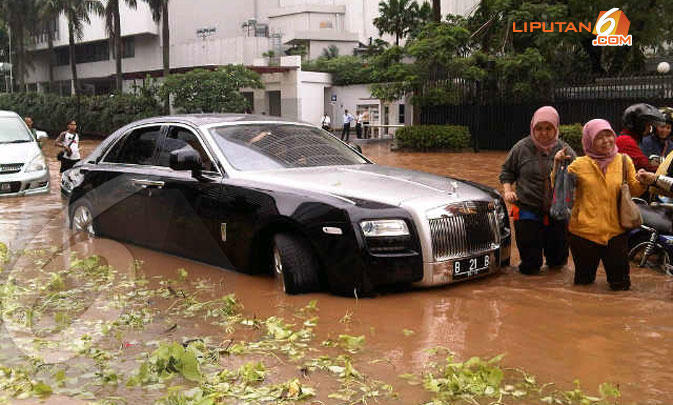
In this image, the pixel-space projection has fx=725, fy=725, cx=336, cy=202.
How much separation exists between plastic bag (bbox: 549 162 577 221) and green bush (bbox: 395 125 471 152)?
20213 mm

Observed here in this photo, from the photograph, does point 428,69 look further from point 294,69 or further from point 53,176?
point 294,69

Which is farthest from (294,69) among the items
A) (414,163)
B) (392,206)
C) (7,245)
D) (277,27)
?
(392,206)

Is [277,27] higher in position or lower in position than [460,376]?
higher

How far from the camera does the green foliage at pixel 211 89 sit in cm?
3541

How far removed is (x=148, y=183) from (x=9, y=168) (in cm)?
738

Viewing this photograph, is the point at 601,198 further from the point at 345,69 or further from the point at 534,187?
the point at 345,69

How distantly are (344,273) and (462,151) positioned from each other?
21087 millimetres

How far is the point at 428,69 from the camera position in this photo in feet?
87.9

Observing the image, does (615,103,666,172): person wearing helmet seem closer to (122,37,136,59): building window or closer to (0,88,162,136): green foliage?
(0,88,162,136): green foliage


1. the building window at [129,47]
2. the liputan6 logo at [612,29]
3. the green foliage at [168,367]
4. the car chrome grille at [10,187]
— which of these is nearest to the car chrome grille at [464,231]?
the green foliage at [168,367]

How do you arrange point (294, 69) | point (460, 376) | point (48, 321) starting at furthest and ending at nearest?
point (294, 69), point (48, 321), point (460, 376)

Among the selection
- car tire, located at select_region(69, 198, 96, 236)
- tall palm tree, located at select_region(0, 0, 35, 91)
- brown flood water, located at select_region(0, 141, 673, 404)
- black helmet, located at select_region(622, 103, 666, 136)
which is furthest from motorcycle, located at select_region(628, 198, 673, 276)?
tall palm tree, located at select_region(0, 0, 35, 91)

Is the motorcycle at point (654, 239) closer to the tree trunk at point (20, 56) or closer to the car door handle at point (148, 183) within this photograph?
the car door handle at point (148, 183)

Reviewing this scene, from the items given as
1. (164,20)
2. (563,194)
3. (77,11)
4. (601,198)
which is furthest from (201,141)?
(77,11)
